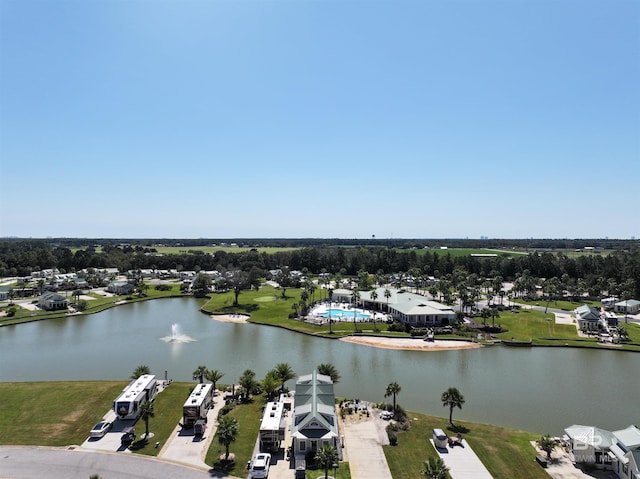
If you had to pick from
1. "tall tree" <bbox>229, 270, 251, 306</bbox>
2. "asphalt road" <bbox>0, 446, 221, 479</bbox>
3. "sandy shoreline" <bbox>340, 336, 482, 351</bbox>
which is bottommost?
"sandy shoreline" <bbox>340, 336, 482, 351</bbox>

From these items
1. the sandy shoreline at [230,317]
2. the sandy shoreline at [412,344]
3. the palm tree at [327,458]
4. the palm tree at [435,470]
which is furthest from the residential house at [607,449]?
the sandy shoreline at [230,317]

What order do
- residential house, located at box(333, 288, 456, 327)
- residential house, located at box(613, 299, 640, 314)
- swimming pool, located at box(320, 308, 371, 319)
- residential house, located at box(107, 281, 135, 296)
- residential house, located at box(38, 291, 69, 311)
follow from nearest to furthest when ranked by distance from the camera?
residential house, located at box(333, 288, 456, 327) → swimming pool, located at box(320, 308, 371, 319) → residential house, located at box(38, 291, 69, 311) → residential house, located at box(613, 299, 640, 314) → residential house, located at box(107, 281, 135, 296)

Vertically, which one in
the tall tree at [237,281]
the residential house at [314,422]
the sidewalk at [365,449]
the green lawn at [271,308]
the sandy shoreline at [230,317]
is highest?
the tall tree at [237,281]

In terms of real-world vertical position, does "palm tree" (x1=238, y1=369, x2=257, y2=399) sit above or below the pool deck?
above

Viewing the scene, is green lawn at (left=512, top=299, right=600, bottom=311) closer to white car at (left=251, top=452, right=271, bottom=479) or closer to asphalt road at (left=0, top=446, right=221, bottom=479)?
white car at (left=251, top=452, right=271, bottom=479)

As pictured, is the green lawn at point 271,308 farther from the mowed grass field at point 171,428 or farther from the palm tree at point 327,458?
the palm tree at point 327,458

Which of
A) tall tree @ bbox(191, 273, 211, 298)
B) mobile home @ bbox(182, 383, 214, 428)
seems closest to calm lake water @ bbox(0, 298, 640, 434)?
mobile home @ bbox(182, 383, 214, 428)
